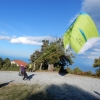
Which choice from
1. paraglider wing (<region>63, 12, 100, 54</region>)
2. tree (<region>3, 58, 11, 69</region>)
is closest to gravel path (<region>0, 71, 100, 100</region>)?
tree (<region>3, 58, 11, 69</region>)

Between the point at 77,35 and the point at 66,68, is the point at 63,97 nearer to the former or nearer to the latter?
the point at 77,35

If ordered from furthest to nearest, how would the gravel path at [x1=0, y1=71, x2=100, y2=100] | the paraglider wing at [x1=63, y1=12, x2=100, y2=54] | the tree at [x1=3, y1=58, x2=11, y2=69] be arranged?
1. the tree at [x1=3, y1=58, x2=11, y2=69]
2. the gravel path at [x1=0, y1=71, x2=100, y2=100]
3. the paraglider wing at [x1=63, y1=12, x2=100, y2=54]

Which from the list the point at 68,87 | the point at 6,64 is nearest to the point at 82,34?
the point at 68,87

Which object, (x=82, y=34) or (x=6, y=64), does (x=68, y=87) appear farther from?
(x=82, y=34)

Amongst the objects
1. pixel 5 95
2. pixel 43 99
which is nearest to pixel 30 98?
pixel 43 99

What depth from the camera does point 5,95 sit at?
941 centimetres

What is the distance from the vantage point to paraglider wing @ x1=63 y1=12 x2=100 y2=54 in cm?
64

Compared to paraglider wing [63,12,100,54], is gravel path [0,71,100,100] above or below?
above

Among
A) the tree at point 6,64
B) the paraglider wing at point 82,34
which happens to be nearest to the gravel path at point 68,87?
the tree at point 6,64

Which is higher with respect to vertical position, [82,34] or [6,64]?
[6,64]

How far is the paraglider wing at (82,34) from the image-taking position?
0.64 metres

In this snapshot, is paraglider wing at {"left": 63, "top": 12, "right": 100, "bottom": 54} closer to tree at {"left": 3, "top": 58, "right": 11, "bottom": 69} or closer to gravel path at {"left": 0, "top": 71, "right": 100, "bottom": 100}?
gravel path at {"left": 0, "top": 71, "right": 100, "bottom": 100}

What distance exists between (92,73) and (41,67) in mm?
7043

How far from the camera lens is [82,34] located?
0.65m
